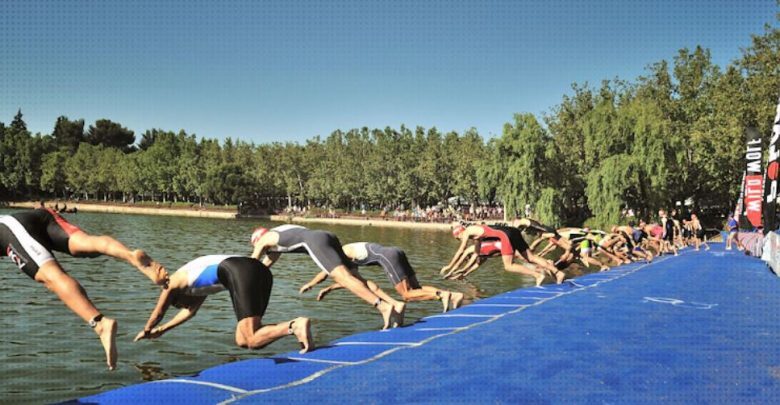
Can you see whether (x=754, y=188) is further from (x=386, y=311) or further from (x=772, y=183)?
(x=386, y=311)

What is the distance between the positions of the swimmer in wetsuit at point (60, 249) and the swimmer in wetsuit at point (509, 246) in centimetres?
926

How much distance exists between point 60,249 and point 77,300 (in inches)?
28.5

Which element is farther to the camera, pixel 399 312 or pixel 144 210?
pixel 144 210

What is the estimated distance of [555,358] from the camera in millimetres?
6746

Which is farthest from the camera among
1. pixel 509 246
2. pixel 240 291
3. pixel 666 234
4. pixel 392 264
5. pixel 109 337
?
pixel 666 234

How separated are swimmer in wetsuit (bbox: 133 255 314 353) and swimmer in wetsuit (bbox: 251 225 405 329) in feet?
5.10

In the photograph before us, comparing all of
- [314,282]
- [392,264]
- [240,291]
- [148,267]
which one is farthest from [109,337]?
[392,264]

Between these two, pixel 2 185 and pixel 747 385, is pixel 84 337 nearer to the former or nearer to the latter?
pixel 747 385

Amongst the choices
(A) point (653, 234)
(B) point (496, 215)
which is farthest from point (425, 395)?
(B) point (496, 215)

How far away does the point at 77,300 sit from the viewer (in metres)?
5.43

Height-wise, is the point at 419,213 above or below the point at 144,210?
below

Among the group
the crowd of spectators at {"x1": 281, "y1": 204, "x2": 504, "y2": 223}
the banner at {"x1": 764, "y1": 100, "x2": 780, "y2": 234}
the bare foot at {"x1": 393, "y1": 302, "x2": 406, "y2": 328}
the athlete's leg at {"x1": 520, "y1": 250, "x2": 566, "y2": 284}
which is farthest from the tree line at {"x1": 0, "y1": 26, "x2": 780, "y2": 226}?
the bare foot at {"x1": 393, "y1": 302, "x2": 406, "y2": 328}

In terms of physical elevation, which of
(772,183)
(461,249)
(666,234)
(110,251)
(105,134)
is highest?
(105,134)

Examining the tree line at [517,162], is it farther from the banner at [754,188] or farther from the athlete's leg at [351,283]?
the athlete's leg at [351,283]
